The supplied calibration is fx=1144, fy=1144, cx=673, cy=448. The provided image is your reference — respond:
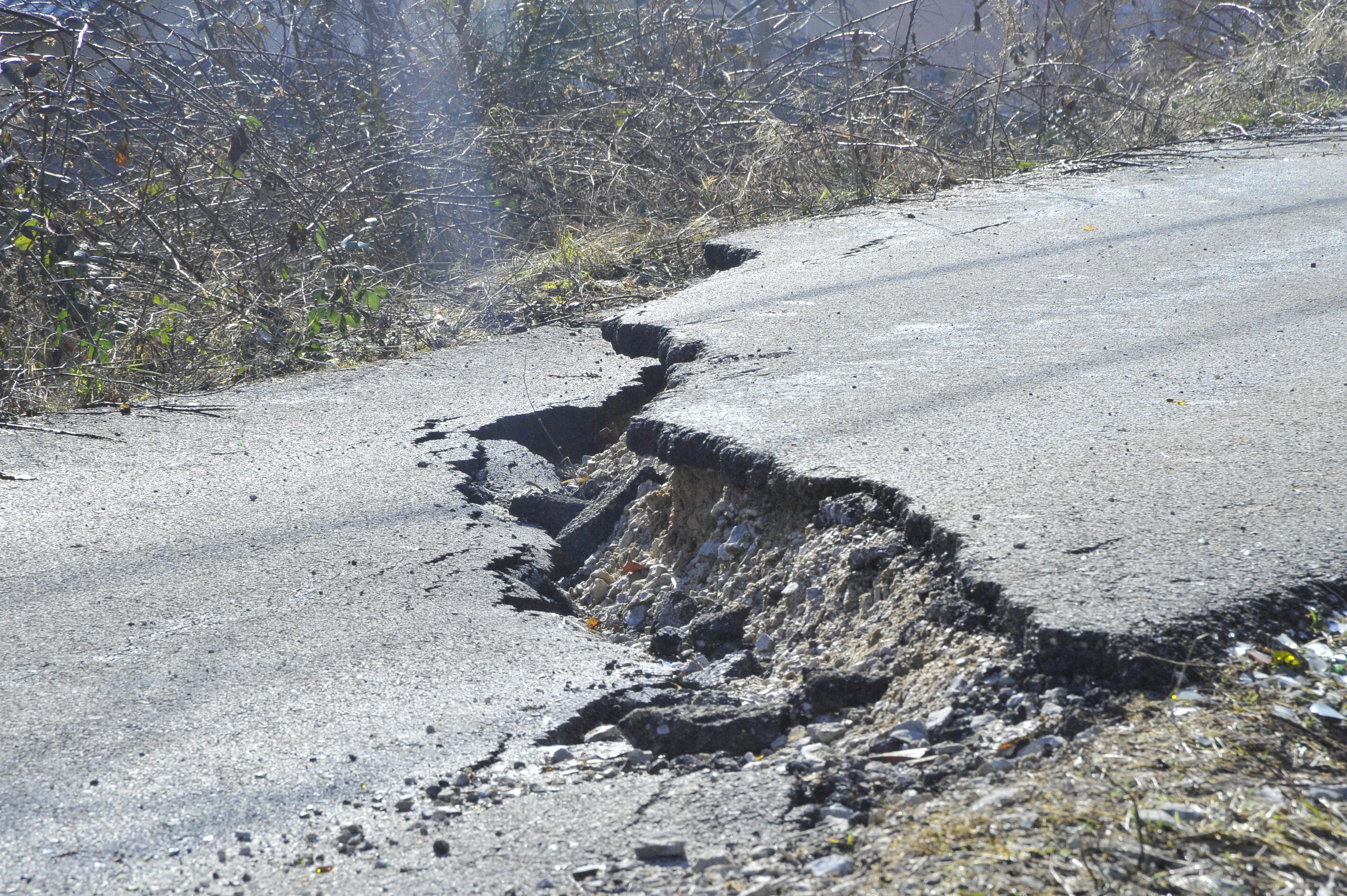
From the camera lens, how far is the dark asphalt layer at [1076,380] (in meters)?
2.07

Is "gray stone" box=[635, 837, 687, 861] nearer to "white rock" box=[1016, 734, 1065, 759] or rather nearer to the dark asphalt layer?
"white rock" box=[1016, 734, 1065, 759]

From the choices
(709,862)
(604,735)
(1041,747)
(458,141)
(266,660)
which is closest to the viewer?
(709,862)

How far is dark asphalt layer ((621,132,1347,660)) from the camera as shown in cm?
207

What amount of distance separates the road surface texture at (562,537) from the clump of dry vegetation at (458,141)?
848 millimetres

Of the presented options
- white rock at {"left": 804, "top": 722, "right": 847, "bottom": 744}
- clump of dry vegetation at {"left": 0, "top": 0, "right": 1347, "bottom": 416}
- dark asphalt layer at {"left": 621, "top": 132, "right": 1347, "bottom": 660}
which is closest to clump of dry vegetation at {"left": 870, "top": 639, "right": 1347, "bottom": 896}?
dark asphalt layer at {"left": 621, "top": 132, "right": 1347, "bottom": 660}

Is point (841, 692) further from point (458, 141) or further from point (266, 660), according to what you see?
point (458, 141)

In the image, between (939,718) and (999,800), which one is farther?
(939,718)

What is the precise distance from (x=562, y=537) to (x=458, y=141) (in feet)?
17.6

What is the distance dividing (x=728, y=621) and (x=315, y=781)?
40.2 inches

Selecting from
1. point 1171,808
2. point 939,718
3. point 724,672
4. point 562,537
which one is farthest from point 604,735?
point 562,537

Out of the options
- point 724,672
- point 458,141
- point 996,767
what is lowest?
point 724,672

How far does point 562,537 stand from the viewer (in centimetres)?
335

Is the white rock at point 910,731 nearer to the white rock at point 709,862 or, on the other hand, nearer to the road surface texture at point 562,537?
the road surface texture at point 562,537

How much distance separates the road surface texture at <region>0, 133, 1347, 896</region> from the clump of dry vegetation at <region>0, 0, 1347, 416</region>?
85cm
